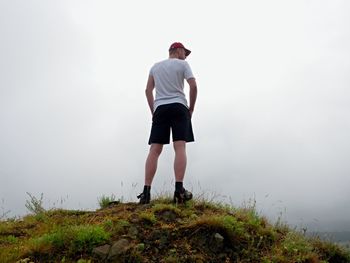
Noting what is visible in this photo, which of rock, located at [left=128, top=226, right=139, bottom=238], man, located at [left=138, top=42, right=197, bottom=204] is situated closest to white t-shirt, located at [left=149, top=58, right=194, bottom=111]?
man, located at [left=138, top=42, right=197, bottom=204]

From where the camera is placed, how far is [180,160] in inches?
256

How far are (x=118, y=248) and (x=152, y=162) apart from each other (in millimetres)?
1912

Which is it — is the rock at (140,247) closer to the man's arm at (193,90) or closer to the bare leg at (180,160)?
the bare leg at (180,160)

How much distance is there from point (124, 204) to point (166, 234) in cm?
174

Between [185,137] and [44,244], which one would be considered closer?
[44,244]

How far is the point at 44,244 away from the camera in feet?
16.6

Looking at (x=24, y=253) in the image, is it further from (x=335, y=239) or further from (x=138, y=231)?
(x=335, y=239)

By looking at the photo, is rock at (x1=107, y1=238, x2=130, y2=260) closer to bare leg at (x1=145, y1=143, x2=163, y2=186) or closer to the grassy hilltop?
the grassy hilltop

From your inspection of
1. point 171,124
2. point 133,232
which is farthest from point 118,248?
point 171,124

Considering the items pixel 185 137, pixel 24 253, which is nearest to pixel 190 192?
pixel 185 137

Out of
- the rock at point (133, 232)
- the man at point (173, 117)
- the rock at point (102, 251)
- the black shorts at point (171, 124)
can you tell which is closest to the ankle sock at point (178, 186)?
the man at point (173, 117)

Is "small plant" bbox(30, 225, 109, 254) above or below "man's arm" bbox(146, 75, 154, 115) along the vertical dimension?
below

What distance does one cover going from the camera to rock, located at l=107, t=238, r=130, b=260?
490cm

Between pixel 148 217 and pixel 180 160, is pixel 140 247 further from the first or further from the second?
pixel 180 160
